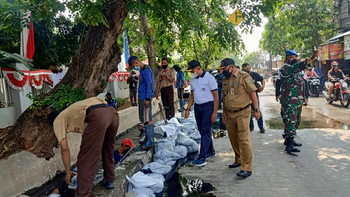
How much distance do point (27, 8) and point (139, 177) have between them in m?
2.92

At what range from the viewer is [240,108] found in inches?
183

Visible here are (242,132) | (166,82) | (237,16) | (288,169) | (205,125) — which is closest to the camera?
(242,132)

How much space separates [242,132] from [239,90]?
629 mm

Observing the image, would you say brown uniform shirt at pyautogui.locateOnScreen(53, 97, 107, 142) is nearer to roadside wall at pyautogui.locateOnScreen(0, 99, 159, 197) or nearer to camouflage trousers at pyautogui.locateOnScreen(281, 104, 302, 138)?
roadside wall at pyautogui.locateOnScreen(0, 99, 159, 197)

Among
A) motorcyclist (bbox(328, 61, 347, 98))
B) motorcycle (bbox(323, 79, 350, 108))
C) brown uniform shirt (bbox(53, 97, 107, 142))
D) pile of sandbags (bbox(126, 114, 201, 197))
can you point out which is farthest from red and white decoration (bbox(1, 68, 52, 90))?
motorcyclist (bbox(328, 61, 347, 98))

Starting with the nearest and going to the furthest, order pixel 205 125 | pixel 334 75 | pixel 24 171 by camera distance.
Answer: pixel 24 171 → pixel 205 125 → pixel 334 75

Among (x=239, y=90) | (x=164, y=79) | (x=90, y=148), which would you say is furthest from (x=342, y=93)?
(x=90, y=148)

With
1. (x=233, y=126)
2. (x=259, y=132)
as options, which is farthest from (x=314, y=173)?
(x=259, y=132)

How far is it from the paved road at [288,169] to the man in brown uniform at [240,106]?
13.7 inches

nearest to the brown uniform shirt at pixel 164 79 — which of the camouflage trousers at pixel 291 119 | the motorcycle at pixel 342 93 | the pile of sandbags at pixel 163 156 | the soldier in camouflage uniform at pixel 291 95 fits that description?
the pile of sandbags at pixel 163 156

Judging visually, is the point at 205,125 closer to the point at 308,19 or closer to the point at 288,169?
the point at 288,169

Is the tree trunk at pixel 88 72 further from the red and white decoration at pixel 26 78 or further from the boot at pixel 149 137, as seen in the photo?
the red and white decoration at pixel 26 78

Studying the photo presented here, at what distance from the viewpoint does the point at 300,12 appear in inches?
771

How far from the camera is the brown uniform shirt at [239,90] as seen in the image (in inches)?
182
